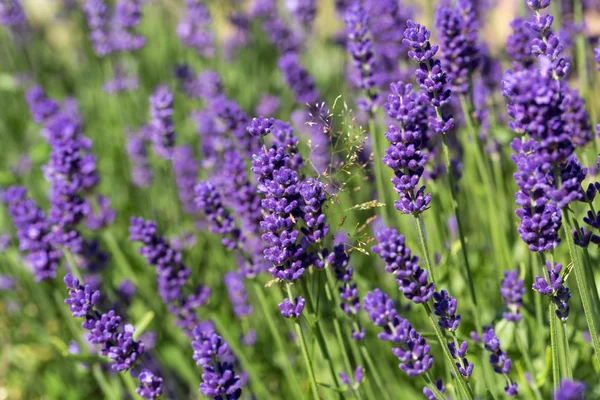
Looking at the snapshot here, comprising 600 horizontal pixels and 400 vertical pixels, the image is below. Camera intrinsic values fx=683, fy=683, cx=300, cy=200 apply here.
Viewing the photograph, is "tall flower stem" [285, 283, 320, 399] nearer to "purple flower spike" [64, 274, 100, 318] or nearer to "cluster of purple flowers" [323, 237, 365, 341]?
"cluster of purple flowers" [323, 237, 365, 341]

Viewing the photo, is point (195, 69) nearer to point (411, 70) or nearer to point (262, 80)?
point (262, 80)

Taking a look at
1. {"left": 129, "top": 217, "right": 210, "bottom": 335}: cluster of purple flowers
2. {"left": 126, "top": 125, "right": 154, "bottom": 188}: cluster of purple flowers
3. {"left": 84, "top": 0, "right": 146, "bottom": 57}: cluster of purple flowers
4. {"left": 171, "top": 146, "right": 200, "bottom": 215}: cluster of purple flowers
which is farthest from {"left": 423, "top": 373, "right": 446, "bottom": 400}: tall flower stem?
{"left": 84, "top": 0, "right": 146, "bottom": 57}: cluster of purple flowers

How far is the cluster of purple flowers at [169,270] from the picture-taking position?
111 inches

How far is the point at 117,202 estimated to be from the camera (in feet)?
17.5

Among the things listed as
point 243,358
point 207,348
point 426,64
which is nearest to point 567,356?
point 426,64

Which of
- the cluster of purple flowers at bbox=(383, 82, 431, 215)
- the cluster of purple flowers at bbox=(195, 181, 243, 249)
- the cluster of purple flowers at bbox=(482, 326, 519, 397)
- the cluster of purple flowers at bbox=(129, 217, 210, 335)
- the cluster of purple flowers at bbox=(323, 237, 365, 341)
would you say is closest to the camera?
the cluster of purple flowers at bbox=(383, 82, 431, 215)

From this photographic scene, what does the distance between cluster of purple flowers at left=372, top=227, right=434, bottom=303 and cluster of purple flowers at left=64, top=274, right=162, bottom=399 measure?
2.88 ft

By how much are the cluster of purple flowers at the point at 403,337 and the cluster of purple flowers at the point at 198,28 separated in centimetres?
353

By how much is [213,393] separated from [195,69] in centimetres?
411

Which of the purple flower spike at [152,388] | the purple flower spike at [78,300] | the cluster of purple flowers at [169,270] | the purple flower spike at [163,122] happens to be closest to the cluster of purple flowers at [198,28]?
the purple flower spike at [163,122]

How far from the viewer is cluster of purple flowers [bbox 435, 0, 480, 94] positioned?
2.74 metres

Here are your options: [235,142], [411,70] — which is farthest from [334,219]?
[411,70]

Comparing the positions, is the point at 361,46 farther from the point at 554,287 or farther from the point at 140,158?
the point at 140,158

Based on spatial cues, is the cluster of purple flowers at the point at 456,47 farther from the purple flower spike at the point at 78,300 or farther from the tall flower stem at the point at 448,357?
the purple flower spike at the point at 78,300
